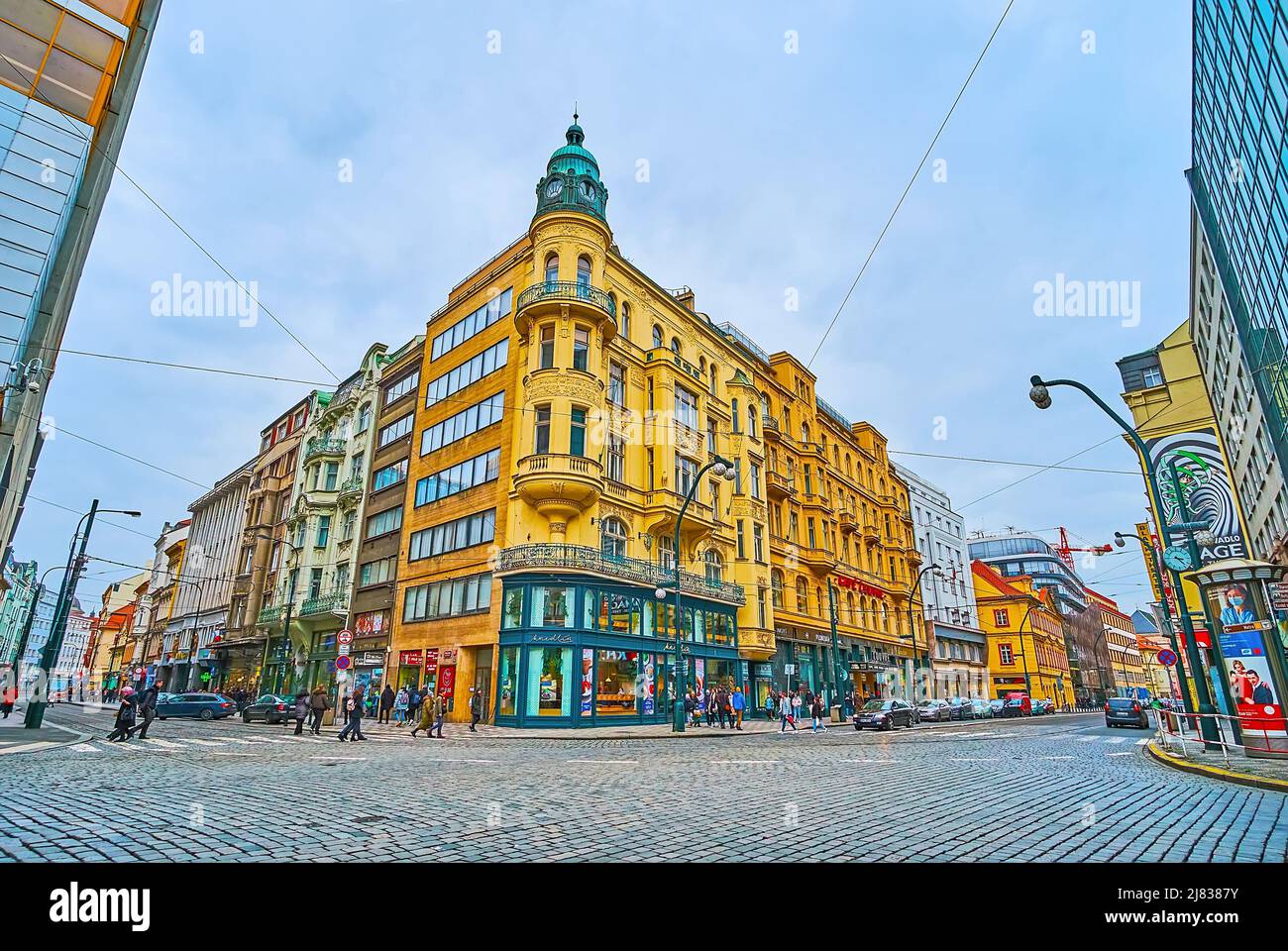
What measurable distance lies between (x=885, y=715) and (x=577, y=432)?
18.8 meters

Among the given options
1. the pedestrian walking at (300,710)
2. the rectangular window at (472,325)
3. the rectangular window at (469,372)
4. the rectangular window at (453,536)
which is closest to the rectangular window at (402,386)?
the rectangular window at (472,325)

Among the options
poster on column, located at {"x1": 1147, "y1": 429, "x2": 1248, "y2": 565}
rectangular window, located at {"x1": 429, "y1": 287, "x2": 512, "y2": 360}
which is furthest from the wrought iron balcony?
poster on column, located at {"x1": 1147, "y1": 429, "x2": 1248, "y2": 565}

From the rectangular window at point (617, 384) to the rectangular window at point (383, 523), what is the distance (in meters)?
14.8

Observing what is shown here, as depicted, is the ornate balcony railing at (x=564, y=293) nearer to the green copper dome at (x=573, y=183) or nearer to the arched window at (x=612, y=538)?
the green copper dome at (x=573, y=183)

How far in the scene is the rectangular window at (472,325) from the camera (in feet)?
116

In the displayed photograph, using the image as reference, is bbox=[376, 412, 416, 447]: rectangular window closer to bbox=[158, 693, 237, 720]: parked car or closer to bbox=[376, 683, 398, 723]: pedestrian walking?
bbox=[376, 683, 398, 723]: pedestrian walking

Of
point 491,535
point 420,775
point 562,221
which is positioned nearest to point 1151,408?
point 562,221

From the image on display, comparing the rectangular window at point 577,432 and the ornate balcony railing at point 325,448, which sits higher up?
the ornate balcony railing at point 325,448

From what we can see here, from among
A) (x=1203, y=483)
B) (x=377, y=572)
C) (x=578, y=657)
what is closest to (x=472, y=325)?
(x=377, y=572)

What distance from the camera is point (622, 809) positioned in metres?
7.31

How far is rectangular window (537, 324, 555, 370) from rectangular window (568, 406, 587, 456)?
8.63 ft

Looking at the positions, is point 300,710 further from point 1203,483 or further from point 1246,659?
point 1203,483
